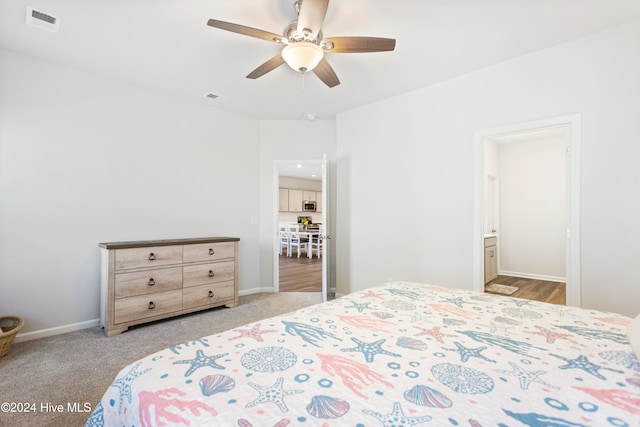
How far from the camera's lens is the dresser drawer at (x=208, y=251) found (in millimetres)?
3342

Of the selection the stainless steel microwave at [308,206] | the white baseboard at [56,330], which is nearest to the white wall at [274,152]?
the white baseboard at [56,330]

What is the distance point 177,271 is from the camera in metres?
3.25

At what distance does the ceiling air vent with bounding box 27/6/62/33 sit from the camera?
7.06 feet

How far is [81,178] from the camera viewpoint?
9.99 ft

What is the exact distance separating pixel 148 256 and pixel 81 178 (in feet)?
3.46

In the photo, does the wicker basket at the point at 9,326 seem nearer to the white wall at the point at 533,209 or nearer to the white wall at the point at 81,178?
the white wall at the point at 81,178

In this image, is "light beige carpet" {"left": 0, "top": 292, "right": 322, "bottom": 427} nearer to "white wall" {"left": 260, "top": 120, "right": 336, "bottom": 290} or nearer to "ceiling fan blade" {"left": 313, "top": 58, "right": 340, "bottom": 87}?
"white wall" {"left": 260, "top": 120, "right": 336, "bottom": 290}

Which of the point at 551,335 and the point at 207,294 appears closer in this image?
the point at 551,335

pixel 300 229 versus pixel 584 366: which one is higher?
pixel 300 229

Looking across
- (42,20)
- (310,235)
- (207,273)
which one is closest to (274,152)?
(207,273)

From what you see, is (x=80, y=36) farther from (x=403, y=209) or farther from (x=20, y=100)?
(x=403, y=209)

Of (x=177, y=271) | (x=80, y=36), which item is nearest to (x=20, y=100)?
(x=80, y=36)

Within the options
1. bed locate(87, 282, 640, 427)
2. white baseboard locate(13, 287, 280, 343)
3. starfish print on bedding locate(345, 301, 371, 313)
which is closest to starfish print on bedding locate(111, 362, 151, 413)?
bed locate(87, 282, 640, 427)

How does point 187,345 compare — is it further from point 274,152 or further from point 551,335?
point 274,152
